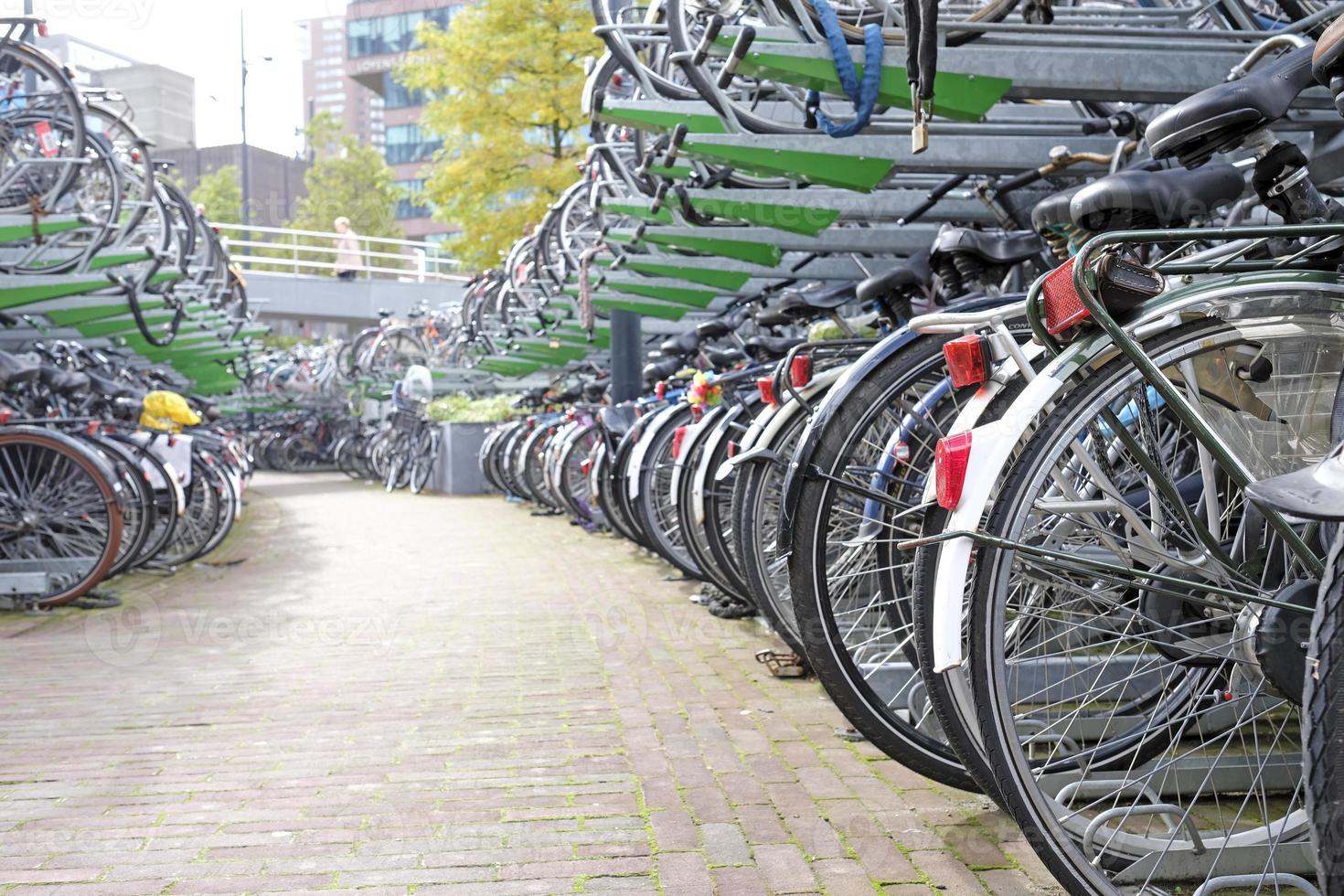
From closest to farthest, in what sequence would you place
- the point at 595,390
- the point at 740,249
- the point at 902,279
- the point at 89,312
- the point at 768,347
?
the point at 902,279
the point at 768,347
the point at 740,249
the point at 89,312
the point at 595,390

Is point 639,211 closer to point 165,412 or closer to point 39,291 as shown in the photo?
point 39,291

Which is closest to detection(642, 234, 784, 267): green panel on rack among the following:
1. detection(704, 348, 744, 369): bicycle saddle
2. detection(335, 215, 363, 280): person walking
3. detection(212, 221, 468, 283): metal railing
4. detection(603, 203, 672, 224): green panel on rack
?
detection(603, 203, 672, 224): green panel on rack

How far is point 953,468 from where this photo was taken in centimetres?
236

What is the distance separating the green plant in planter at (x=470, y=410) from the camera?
63.9 ft

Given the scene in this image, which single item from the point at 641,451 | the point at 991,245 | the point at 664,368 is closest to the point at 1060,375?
the point at 991,245

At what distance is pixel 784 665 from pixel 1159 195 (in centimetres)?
291

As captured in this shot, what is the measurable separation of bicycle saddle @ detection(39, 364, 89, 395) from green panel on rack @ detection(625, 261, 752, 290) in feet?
11.9

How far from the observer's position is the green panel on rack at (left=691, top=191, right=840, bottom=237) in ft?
19.4

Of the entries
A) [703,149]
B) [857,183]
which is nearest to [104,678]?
[703,149]

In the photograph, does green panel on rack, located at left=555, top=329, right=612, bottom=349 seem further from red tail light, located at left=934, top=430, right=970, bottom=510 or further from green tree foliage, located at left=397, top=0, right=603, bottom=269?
red tail light, located at left=934, top=430, right=970, bottom=510

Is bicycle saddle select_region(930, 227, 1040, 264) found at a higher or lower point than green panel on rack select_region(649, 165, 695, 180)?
lower

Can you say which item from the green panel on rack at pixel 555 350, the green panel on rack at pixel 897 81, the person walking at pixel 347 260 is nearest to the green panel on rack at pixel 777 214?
the green panel on rack at pixel 897 81

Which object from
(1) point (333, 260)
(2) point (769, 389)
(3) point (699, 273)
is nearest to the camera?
(2) point (769, 389)

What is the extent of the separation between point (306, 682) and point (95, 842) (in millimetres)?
1983
